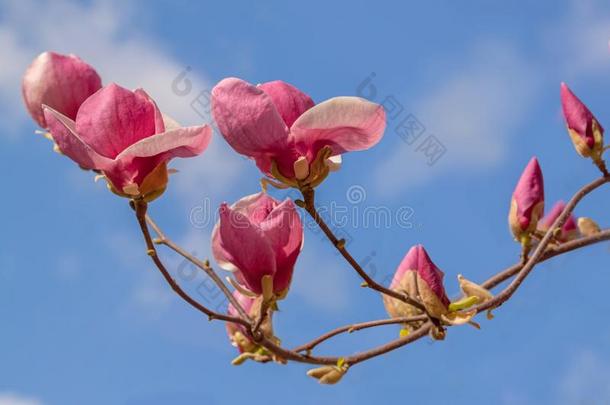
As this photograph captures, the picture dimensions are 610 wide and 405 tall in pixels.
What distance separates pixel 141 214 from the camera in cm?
103

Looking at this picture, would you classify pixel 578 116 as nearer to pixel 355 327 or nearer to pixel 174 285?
pixel 355 327

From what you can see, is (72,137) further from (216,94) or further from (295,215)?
(295,215)

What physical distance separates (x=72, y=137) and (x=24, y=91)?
0.39 m

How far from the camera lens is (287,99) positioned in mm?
1015

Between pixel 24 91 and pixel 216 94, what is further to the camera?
pixel 24 91

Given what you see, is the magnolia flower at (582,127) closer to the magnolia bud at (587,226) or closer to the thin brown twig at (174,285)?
the magnolia bud at (587,226)

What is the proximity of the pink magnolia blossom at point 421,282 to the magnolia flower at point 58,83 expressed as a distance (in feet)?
1.91

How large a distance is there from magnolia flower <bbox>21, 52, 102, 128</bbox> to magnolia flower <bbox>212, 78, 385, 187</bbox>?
41cm

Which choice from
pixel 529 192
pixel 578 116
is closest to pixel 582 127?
pixel 578 116

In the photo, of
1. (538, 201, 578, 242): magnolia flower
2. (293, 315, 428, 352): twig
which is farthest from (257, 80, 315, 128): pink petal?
(538, 201, 578, 242): magnolia flower

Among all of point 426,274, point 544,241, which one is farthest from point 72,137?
point 544,241

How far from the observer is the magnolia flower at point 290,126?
967mm

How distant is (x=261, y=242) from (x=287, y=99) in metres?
0.18

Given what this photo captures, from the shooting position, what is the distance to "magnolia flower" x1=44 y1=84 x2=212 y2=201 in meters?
1.00
